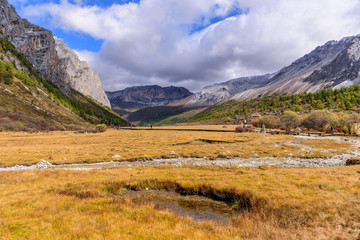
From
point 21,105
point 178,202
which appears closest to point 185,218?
point 178,202

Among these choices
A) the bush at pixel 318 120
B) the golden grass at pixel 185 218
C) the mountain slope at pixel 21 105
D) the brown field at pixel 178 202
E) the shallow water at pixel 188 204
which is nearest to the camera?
the golden grass at pixel 185 218

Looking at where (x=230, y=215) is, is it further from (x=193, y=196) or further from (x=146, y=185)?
(x=146, y=185)

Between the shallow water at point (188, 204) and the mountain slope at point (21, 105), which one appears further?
the mountain slope at point (21, 105)

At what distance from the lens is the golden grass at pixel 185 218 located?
8.30 meters

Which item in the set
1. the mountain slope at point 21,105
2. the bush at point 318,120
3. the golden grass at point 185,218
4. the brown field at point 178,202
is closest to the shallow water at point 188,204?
the brown field at point 178,202

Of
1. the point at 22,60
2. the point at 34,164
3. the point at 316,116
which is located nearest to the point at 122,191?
the point at 34,164

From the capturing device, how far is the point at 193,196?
1498cm

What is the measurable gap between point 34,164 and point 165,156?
21.8 metres

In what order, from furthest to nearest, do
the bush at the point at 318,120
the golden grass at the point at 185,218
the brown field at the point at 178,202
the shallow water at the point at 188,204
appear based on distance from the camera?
the bush at the point at 318,120
the shallow water at the point at 188,204
the brown field at the point at 178,202
the golden grass at the point at 185,218

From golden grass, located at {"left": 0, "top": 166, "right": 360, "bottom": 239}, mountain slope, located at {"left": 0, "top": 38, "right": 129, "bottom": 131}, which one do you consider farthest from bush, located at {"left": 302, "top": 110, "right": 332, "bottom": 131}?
mountain slope, located at {"left": 0, "top": 38, "right": 129, "bottom": 131}

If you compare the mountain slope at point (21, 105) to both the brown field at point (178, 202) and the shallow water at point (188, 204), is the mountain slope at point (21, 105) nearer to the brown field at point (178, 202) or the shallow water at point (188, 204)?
the brown field at point (178, 202)

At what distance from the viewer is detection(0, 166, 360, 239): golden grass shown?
830cm

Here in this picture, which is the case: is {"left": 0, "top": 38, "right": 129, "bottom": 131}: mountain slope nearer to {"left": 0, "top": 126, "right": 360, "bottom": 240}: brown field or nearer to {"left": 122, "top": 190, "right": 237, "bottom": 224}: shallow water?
{"left": 0, "top": 126, "right": 360, "bottom": 240}: brown field

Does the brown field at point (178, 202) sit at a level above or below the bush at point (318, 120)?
below
